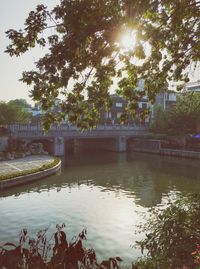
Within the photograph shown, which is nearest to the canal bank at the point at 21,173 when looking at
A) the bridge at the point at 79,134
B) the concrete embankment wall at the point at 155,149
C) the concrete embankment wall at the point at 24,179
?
the concrete embankment wall at the point at 24,179

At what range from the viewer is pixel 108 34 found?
1208 centimetres

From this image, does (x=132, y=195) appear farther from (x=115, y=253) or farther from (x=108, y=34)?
(x=108, y=34)

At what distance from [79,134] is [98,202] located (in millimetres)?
43200

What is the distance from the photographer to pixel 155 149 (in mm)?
76500

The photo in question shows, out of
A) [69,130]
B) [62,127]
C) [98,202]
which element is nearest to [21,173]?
[98,202]

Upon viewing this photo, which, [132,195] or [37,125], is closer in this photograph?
[132,195]

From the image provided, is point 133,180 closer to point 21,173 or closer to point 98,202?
point 98,202

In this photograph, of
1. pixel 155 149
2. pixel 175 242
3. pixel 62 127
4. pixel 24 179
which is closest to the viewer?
pixel 175 242

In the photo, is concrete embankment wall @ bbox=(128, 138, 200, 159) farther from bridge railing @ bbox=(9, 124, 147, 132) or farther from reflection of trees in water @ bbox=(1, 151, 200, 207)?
reflection of trees in water @ bbox=(1, 151, 200, 207)

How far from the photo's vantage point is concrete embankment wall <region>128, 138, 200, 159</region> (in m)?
66.1

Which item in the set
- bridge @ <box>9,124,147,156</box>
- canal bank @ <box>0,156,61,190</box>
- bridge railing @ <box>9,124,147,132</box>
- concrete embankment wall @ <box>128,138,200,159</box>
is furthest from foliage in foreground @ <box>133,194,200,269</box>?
concrete embankment wall @ <box>128,138,200,159</box>

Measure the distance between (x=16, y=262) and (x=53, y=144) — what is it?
210 feet

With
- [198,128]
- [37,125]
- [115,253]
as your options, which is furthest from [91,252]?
[198,128]

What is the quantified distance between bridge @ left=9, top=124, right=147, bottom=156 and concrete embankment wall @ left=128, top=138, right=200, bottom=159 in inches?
105
